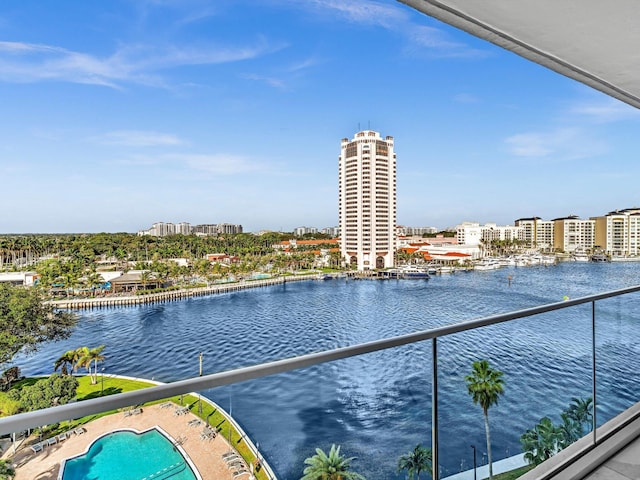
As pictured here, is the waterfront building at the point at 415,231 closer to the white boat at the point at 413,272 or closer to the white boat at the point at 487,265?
the white boat at the point at 413,272

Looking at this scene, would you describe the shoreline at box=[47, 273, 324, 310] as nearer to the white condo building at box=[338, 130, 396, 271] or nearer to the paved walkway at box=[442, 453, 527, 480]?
the white condo building at box=[338, 130, 396, 271]

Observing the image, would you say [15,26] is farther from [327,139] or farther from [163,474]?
[163,474]

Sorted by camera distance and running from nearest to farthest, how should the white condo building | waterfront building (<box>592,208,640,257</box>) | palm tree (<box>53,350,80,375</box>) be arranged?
palm tree (<box>53,350,80,375</box>) → waterfront building (<box>592,208,640,257</box>) → the white condo building

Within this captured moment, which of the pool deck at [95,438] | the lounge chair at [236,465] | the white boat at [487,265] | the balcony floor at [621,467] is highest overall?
the pool deck at [95,438]

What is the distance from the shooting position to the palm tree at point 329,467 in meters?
1.17

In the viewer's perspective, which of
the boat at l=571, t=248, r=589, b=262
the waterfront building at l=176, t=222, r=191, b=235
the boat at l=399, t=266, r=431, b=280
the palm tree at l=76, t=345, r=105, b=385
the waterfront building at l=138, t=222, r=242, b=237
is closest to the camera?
the palm tree at l=76, t=345, r=105, b=385

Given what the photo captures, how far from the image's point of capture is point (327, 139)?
148ft

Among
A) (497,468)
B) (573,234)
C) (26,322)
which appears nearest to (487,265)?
(573,234)

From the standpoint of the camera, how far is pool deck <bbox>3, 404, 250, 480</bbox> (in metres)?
0.73

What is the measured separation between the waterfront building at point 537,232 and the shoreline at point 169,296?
21241mm

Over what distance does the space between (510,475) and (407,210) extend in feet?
137

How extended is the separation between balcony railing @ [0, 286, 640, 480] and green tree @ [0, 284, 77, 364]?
24.3m

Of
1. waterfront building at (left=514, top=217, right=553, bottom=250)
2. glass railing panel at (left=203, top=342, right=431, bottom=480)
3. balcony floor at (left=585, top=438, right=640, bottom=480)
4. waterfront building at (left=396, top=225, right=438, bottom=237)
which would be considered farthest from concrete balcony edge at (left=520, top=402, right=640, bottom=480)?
waterfront building at (left=396, top=225, right=438, bottom=237)

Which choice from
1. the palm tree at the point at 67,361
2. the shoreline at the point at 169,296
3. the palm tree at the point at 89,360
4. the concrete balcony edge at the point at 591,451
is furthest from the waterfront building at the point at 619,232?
the palm tree at the point at 67,361
